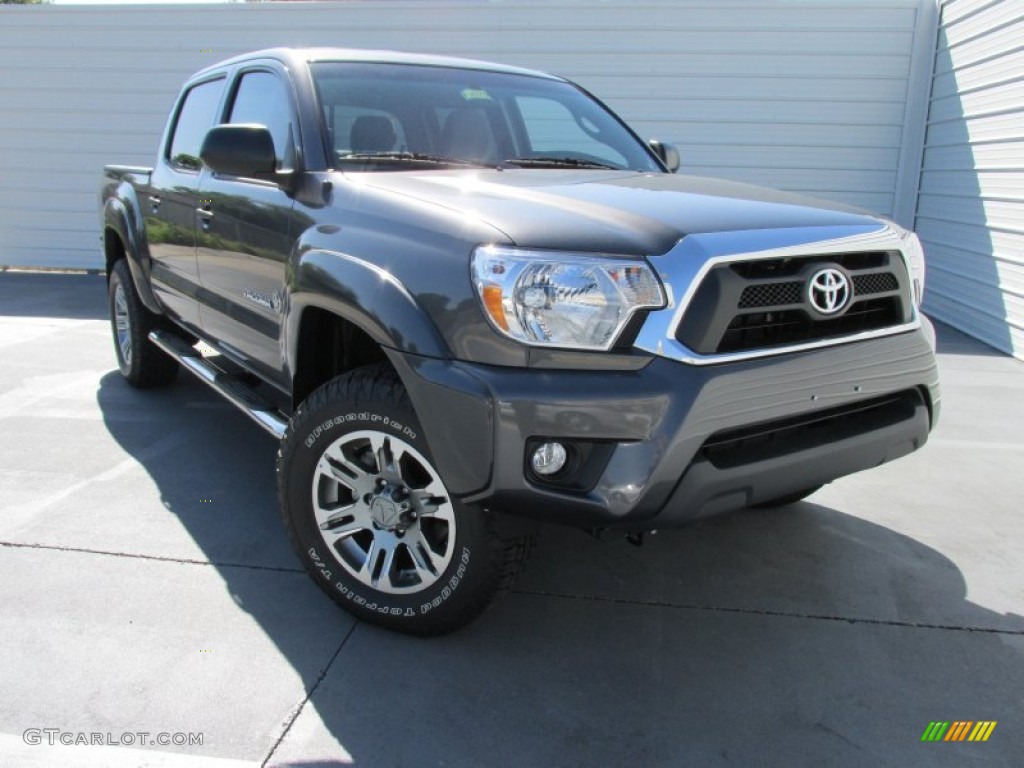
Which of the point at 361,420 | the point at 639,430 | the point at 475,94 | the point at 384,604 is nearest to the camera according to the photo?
the point at 639,430

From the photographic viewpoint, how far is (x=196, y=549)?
331cm

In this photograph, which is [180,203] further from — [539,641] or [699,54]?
[699,54]

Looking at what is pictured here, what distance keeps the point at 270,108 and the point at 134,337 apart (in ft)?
7.79

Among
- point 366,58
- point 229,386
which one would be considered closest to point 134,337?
point 229,386

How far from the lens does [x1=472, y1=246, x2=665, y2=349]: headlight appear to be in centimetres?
217

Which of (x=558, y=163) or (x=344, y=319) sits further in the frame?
(x=558, y=163)

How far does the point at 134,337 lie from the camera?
5297mm

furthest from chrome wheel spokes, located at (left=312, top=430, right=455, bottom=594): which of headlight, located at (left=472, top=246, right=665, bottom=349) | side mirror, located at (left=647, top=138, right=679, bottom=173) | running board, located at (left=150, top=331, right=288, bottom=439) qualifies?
side mirror, located at (left=647, top=138, right=679, bottom=173)

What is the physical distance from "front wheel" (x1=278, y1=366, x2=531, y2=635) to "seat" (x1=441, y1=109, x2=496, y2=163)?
1107 millimetres

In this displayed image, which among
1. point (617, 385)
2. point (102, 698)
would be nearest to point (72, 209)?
point (102, 698)

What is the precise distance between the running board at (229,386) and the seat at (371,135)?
1.06 meters

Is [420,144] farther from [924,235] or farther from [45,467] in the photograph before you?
[924,235]

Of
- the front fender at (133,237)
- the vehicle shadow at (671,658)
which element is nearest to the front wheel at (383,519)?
the vehicle shadow at (671,658)

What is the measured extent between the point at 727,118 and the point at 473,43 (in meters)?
2.93
